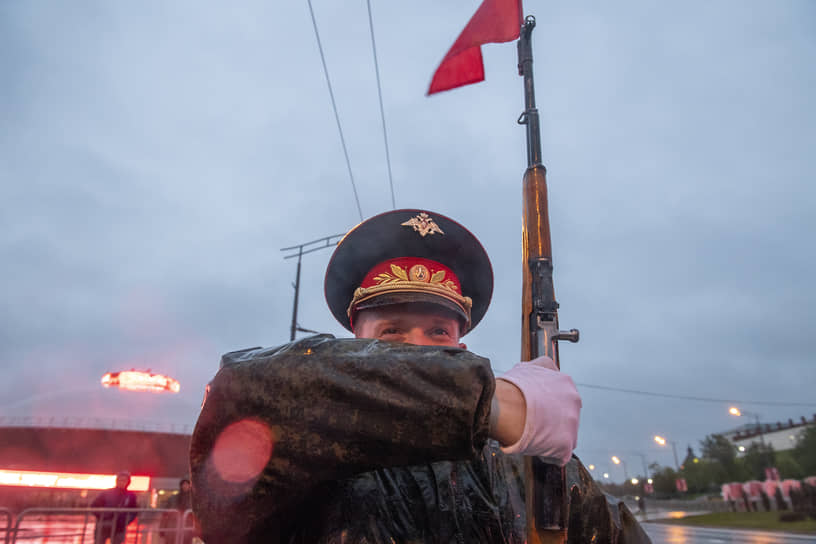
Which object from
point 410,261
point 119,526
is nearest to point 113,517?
point 119,526

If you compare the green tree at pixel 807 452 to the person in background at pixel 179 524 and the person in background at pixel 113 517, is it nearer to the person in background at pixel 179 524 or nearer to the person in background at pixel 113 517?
the person in background at pixel 179 524

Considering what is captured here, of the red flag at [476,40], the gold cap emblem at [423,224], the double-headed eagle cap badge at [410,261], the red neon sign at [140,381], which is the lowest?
the double-headed eagle cap badge at [410,261]

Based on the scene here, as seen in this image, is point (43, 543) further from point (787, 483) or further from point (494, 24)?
point (787, 483)

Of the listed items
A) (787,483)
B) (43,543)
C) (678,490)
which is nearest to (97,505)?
(43,543)

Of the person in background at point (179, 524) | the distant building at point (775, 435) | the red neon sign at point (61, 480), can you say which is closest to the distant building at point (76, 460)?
the red neon sign at point (61, 480)

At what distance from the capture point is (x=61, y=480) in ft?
74.0

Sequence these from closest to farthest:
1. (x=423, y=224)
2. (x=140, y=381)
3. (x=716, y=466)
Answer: (x=423, y=224) < (x=140, y=381) < (x=716, y=466)

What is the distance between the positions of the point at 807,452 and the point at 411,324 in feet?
228

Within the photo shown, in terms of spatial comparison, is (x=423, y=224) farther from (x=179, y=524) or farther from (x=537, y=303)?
(x=179, y=524)

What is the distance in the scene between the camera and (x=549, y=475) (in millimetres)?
1318

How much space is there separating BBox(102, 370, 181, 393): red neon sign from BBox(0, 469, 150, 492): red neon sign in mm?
17956

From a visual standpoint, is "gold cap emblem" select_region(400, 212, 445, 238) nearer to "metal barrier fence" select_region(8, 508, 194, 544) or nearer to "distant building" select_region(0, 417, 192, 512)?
"metal barrier fence" select_region(8, 508, 194, 544)

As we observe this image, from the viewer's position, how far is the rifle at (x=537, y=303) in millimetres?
1309

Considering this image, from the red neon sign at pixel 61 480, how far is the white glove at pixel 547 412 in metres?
25.6
